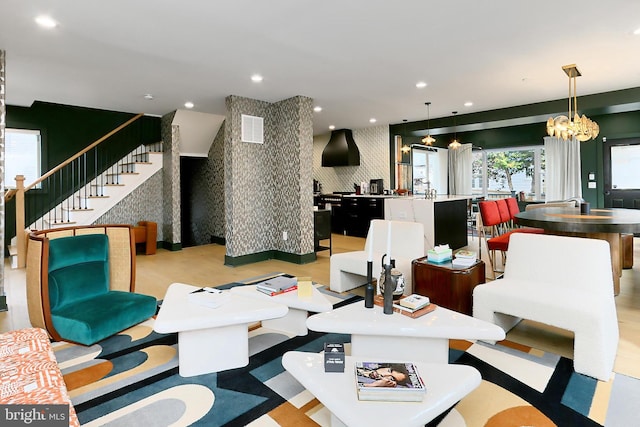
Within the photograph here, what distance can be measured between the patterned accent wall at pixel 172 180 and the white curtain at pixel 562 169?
8.65m

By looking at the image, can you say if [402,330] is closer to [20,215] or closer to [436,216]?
[436,216]

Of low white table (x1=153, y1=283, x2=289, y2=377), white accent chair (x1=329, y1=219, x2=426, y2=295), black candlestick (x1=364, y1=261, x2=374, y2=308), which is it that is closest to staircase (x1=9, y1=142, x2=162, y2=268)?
white accent chair (x1=329, y1=219, x2=426, y2=295)

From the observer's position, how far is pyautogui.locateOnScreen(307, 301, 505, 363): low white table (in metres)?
1.98

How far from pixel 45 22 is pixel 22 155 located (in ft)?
15.6

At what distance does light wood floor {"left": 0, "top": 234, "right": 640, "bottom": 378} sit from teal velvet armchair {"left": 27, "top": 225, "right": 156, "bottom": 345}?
0.75 m

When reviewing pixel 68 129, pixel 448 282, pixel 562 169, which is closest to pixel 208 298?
pixel 448 282

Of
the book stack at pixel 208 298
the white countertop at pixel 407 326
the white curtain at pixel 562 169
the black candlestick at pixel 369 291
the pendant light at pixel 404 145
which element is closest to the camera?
the white countertop at pixel 407 326

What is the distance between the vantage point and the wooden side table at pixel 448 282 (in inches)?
A: 118

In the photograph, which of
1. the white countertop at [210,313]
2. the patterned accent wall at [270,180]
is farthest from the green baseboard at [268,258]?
the white countertop at [210,313]

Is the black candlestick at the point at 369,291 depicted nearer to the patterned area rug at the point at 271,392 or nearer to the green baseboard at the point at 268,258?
the patterned area rug at the point at 271,392

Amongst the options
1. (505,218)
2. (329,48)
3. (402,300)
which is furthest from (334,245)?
(402,300)

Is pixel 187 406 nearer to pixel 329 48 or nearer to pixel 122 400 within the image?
pixel 122 400

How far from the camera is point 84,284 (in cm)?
302

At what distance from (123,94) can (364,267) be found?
15.1ft
